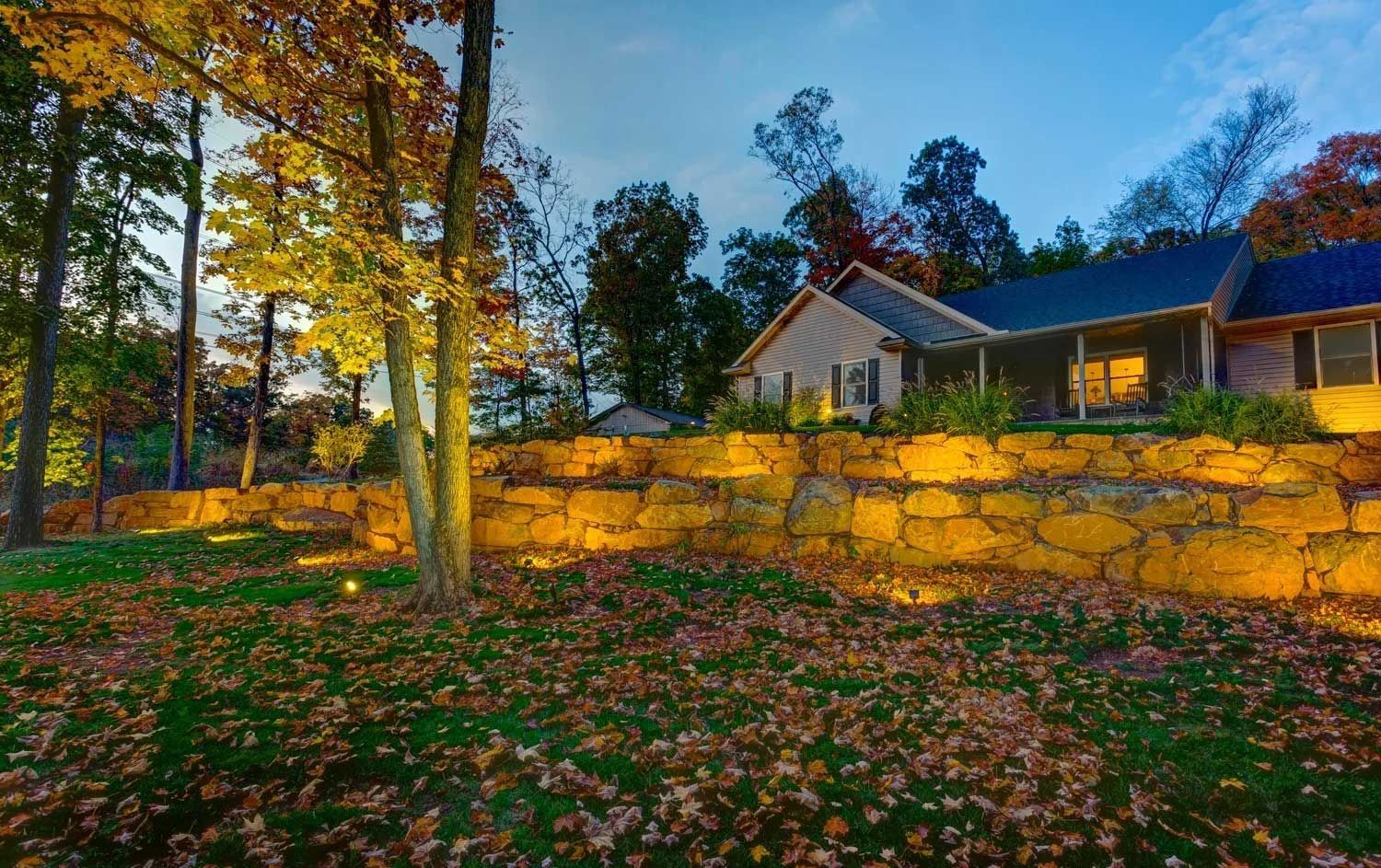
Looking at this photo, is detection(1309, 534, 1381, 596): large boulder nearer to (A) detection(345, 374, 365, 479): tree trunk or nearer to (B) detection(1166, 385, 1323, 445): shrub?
(B) detection(1166, 385, 1323, 445): shrub

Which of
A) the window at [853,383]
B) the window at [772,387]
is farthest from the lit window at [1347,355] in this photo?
the window at [772,387]

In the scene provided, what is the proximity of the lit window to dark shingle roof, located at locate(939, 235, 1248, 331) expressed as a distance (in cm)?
251

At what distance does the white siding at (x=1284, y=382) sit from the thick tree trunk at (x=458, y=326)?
15.4 m

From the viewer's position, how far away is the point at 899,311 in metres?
17.3

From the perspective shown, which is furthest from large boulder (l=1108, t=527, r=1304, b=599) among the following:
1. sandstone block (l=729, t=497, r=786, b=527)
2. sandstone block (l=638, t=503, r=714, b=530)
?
sandstone block (l=638, t=503, r=714, b=530)

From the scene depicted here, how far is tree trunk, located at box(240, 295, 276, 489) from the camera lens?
13.0 metres

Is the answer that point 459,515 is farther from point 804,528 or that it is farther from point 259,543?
point 259,543

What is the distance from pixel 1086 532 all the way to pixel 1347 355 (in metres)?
11.7

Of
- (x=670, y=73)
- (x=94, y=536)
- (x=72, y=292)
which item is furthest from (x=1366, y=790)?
(x=670, y=73)

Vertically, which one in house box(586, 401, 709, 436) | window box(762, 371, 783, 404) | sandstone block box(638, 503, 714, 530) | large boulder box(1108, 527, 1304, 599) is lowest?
large boulder box(1108, 527, 1304, 599)

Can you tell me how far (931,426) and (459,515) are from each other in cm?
789

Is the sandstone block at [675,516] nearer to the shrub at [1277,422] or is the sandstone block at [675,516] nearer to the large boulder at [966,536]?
the large boulder at [966,536]

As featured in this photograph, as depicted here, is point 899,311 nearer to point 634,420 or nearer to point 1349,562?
point 634,420

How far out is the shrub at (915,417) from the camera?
969cm
